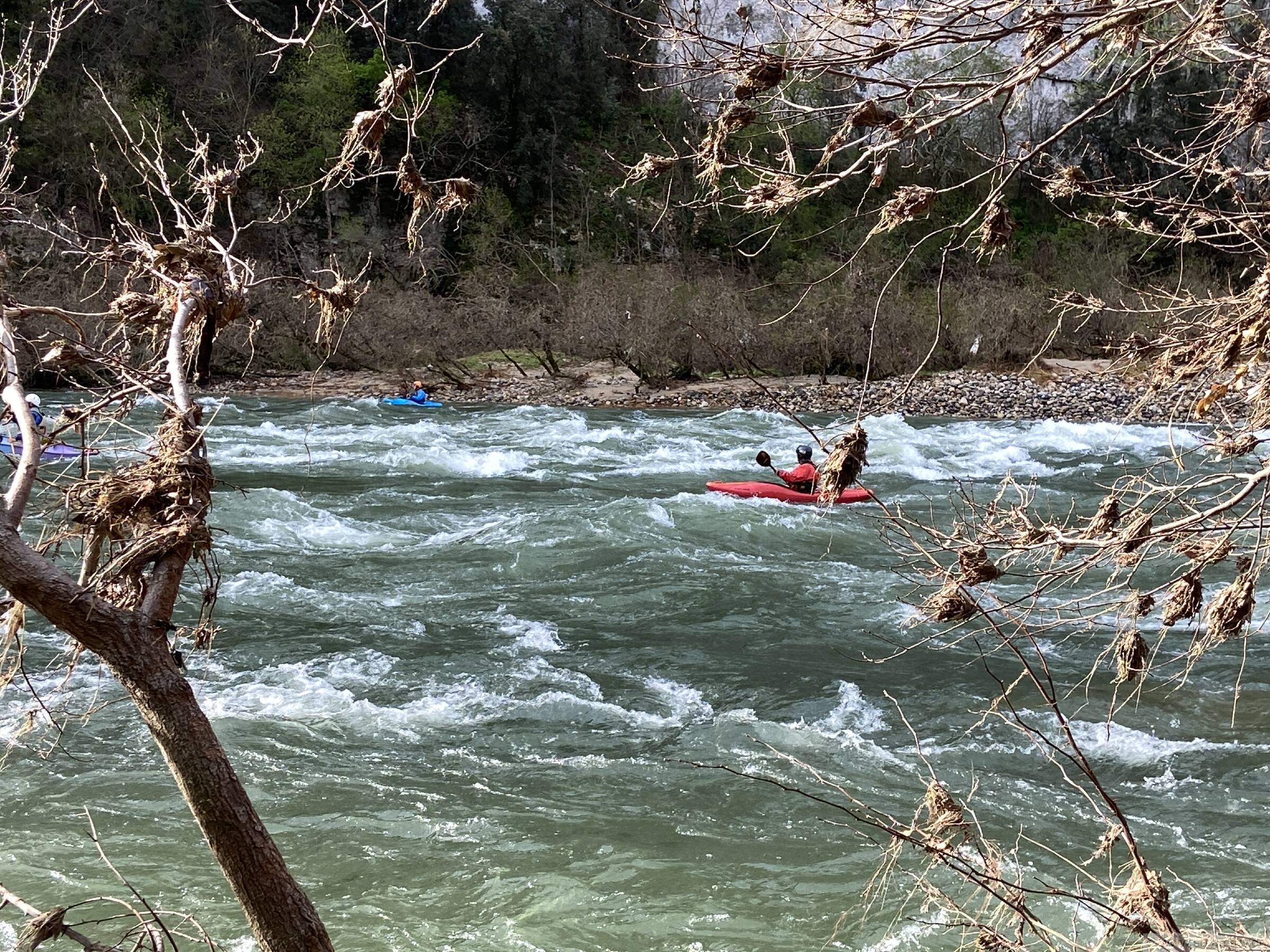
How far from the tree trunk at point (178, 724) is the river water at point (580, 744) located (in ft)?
1.60

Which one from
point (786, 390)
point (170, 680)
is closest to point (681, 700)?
point (170, 680)

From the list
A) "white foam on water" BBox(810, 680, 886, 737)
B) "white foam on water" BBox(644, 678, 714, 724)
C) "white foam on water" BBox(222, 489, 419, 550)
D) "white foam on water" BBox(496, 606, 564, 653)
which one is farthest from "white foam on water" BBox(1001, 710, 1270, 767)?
"white foam on water" BBox(222, 489, 419, 550)

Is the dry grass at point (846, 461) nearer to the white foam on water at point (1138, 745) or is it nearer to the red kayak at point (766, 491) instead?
→ the white foam on water at point (1138, 745)

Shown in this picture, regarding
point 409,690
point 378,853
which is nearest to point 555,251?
point 409,690

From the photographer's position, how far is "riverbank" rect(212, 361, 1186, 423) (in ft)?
63.9

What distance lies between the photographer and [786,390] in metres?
21.6

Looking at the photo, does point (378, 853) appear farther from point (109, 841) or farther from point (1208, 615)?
point (1208, 615)

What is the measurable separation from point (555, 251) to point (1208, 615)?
30255 millimetres

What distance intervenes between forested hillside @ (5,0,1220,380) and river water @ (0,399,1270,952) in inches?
479

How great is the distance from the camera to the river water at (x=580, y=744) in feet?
15.3

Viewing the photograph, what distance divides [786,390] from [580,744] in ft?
52.6

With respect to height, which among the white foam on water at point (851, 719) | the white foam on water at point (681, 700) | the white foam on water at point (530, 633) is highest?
the white foam on water at point (851, 719)

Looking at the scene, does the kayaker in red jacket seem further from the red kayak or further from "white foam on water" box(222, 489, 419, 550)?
"white foam on water" box(222, 489, 419, 550)

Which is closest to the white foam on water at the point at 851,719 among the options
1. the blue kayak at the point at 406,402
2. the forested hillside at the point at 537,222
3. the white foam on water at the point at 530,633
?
the white foam on water at the point at 530,633
